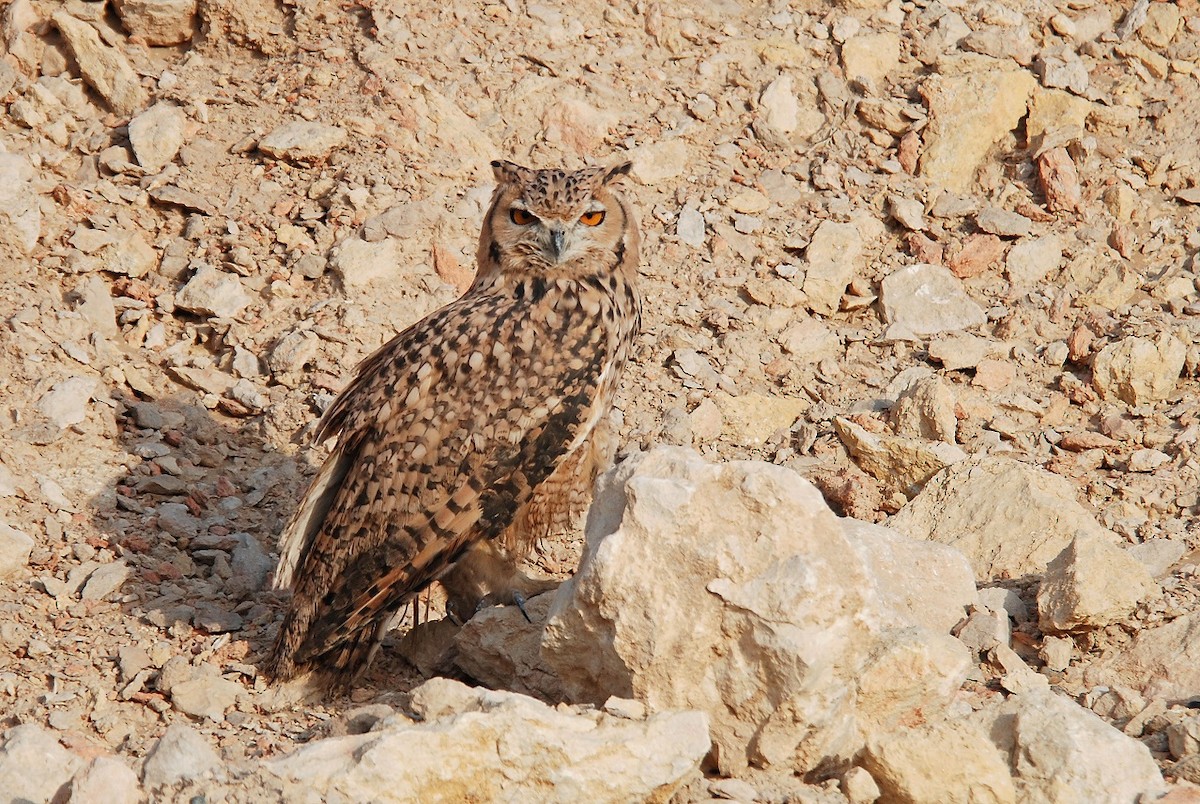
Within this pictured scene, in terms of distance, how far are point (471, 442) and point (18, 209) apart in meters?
3.38

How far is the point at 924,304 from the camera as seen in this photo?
7.16 m

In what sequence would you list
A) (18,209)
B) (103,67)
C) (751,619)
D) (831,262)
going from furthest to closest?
(103,67), (831,262), (18,209), (751,619)

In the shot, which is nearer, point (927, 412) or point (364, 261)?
point (927, 412)

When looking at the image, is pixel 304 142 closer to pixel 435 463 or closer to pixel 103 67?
pixel 103 67

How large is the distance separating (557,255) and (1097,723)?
2652 mm

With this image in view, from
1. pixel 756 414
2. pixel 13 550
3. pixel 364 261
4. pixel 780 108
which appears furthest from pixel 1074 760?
pixel 780 108

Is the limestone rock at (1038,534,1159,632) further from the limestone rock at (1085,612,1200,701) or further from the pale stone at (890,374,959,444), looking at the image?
the pale stone at (890,374,959,444)

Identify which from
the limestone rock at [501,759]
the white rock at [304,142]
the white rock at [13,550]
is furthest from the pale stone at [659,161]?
the limestone rock at [501,759]

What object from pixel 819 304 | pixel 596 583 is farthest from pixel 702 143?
pixel 596 583

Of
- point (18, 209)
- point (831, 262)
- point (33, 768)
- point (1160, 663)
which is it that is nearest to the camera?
point (33, 768)

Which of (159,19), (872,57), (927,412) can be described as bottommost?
(927,412)

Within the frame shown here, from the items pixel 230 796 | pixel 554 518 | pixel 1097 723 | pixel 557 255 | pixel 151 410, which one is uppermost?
Answer: pixel 557 255

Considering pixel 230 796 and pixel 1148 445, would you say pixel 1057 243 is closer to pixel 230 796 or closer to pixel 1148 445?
pixel 1148 445

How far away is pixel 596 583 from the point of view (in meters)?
3.89
